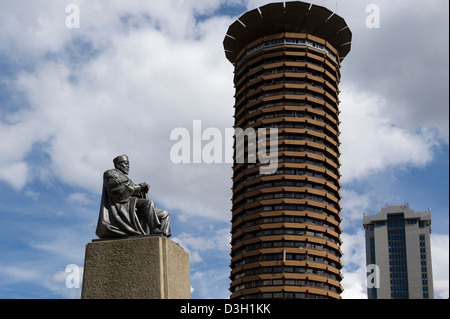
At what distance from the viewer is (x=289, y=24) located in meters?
138

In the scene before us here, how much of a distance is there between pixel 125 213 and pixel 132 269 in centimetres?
169

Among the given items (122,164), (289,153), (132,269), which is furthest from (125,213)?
(289,153)

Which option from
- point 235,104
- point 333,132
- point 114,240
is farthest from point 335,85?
point 114,240

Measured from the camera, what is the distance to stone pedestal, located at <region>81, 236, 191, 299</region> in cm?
1648

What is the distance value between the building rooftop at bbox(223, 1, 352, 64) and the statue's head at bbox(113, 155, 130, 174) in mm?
120537

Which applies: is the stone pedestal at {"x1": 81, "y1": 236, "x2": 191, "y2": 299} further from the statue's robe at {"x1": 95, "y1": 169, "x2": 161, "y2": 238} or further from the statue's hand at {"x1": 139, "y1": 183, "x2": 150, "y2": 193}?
the statue's hand at {"x1": 139, "y1": 183, "x2": 150, "y2": 193}

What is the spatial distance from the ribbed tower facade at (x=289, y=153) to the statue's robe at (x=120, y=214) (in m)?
104

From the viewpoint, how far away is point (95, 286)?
16.9 m

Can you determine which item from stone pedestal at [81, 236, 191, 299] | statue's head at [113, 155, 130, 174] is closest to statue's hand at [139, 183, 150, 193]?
statue's head at [113, 155, 130, 174]

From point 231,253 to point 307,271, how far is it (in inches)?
764

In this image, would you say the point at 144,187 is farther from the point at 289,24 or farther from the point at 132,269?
the point at 289,24

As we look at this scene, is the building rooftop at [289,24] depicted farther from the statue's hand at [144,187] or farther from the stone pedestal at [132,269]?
the stone pedestal at [132,269]
